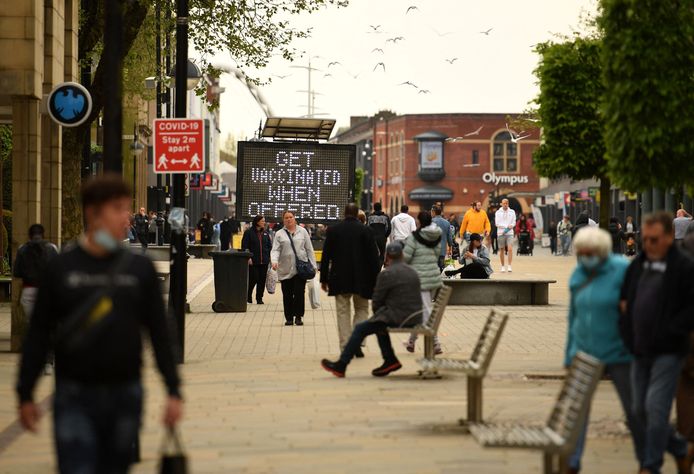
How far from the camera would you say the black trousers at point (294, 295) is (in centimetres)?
2205

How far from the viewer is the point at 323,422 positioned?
11664 millimetres

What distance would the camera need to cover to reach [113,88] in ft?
33.8

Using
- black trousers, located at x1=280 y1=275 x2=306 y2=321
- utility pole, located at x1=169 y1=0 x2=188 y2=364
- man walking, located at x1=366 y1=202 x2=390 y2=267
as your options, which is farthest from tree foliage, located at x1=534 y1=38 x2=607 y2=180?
man walking, located at x1=366 y1=202 x2=390 y2=267

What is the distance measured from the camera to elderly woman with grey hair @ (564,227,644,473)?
8.73 meters

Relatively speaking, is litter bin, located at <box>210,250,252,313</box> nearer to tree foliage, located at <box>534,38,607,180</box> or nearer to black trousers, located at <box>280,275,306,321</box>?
black trousers, located at <box>280,275,306,321</box>

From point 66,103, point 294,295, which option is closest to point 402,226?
point 294,295

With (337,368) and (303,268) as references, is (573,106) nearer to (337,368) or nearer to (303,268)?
(337,368)

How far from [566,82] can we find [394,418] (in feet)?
20.4

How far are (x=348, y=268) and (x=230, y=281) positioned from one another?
8310 mm

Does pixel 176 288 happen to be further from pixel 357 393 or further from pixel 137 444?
pixel 137 444

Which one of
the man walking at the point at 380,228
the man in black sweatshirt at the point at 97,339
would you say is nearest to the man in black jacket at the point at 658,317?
the man in black sweatshirt at the point at 97,339

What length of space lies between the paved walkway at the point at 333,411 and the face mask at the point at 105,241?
368 cm

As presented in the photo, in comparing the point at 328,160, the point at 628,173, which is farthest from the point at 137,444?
the point at 328,160

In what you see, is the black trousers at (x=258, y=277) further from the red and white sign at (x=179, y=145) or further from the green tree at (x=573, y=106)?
the green tree at (x=573, y=106)
